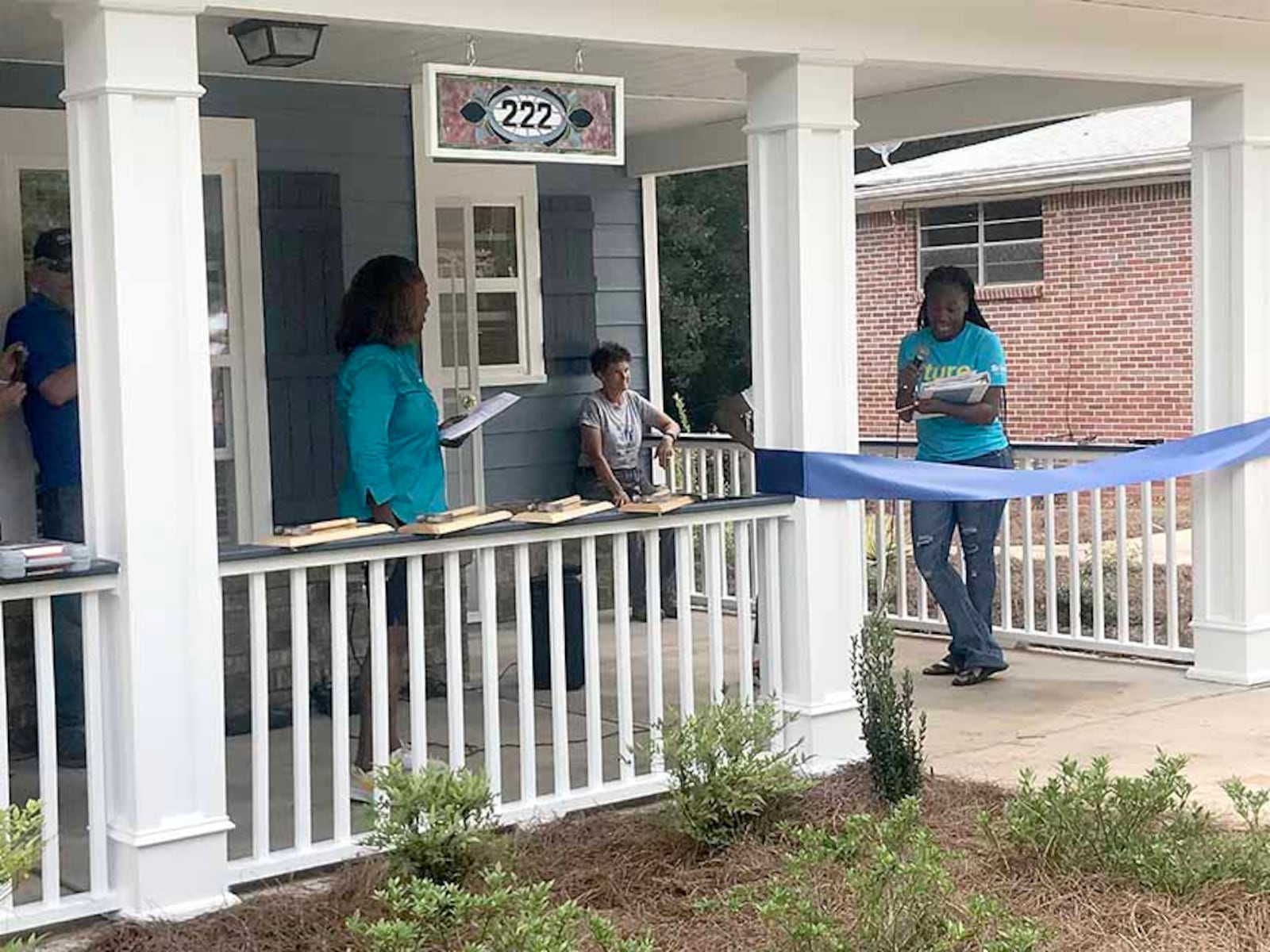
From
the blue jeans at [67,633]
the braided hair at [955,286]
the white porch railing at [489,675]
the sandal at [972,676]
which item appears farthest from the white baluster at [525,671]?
the sandal at [972,676]

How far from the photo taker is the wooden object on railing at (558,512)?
5.72 m

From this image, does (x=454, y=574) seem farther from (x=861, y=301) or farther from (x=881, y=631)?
(x=861, y=301)

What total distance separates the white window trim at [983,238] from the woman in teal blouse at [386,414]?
1404 cm

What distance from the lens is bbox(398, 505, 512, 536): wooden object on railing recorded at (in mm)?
5469

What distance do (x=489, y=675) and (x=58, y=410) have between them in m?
2.08

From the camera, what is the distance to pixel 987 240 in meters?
19.7

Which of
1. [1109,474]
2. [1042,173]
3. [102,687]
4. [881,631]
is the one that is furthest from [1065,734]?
[1042,173]

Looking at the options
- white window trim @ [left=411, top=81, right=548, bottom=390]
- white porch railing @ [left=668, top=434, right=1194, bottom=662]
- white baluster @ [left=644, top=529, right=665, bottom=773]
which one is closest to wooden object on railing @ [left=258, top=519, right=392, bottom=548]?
white baluster @ [left=644, top=529, right=665, bottom=773]

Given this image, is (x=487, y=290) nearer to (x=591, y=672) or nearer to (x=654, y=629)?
(x=654, y=629)

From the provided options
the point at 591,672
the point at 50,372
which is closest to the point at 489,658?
the point at 591,672

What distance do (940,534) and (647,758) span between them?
2384 mm

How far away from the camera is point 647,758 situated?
6.04 metres

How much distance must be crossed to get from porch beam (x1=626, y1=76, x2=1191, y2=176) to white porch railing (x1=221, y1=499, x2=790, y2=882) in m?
2.77

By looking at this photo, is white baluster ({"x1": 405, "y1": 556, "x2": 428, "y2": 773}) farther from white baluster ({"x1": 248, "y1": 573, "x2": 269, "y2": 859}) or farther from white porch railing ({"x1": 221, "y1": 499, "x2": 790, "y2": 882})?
white baluster ({"x1": 248, "y1": 573, "x2": 269, "y2": 859})
